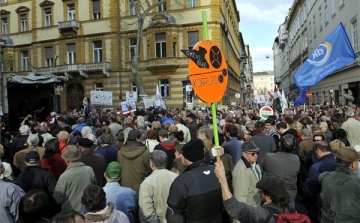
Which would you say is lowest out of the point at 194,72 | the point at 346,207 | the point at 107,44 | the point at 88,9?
the point at 346,207

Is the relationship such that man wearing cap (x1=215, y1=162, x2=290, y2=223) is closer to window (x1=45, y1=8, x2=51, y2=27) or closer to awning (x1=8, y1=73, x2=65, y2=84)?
awning (x1=8, y1=73, x2=65, y2=84)

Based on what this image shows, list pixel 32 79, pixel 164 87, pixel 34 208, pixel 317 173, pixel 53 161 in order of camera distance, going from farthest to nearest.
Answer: pixel 164 87, pixel 32 79, pixel 53 161, pixel 317 173, pixel 34 208

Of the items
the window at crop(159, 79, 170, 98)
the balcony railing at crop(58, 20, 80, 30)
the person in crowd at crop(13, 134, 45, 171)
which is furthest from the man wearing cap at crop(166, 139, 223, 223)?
the balcony railing at crop(58, 20, 80, 30)

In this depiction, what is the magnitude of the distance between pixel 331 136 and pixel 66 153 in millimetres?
6475

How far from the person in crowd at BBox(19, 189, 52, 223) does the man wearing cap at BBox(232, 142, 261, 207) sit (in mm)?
2216

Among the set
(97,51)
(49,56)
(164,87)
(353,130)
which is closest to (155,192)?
(353,130)

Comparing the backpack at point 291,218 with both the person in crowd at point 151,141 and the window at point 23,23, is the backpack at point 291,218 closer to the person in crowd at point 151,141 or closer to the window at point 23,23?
the person in crowd at point 151,141

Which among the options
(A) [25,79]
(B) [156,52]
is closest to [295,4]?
(B) [156,52]

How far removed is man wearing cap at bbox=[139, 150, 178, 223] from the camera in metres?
4.14

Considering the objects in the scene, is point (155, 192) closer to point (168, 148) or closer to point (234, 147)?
point (168, 148)

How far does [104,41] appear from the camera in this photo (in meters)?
33.6

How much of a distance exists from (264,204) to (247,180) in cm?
126

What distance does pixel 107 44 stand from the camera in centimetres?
3350

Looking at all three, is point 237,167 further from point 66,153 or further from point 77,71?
point 77,71
